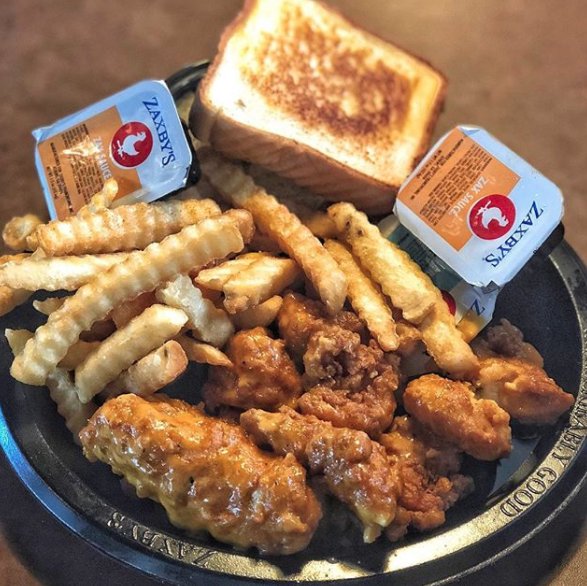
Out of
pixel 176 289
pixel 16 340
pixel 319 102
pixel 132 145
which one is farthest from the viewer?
pixel 319 102

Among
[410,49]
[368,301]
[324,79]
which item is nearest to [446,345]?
[368,301]

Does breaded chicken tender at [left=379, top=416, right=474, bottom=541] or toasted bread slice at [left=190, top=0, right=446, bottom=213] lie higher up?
toasted bread slice at [left=190, top=0, right=446, bottom=213]

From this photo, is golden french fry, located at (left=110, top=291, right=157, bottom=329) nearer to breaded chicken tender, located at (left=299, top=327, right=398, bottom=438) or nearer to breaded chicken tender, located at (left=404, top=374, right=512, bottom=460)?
breaded chicken tender, located at (left=299, top=327, right=398, bottom=438)

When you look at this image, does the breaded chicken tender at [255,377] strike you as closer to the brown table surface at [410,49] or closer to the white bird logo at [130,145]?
the white bird logo at [130,145]

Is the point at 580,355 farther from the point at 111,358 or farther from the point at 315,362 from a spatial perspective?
the point at 111,358

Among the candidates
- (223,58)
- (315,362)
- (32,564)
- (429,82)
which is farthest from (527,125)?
(32,564)

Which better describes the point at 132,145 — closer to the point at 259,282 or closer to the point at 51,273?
the point at 51,273

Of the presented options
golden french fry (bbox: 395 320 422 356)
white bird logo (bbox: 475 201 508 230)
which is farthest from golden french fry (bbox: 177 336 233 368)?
white bird logo (bbox: 475 201 508 230)

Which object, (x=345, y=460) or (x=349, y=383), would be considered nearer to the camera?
(x=345, y=460)
